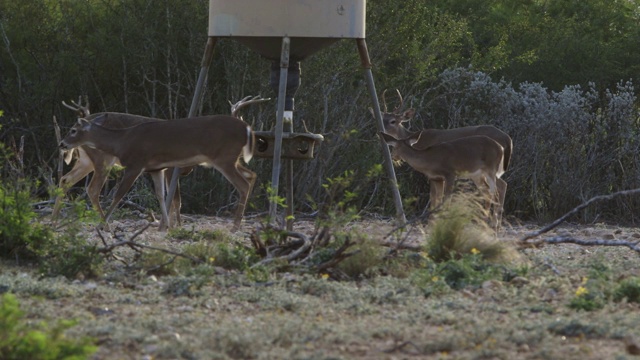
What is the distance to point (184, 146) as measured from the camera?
41.3ft

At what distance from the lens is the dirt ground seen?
19.6 ft

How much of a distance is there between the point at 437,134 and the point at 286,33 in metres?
4.02

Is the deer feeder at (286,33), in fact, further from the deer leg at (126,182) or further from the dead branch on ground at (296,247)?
the dead branch on ground at (296,247)

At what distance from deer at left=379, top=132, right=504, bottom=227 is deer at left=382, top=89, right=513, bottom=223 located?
0.59ft

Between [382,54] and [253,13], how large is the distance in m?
5.00

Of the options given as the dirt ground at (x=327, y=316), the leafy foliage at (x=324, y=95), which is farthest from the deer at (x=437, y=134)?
the dirt ground at (x=327, y=316)

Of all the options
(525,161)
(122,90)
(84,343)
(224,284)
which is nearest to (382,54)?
(525,161)

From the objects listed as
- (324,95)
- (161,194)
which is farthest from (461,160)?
(161,194)

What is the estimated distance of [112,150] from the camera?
12.9 m

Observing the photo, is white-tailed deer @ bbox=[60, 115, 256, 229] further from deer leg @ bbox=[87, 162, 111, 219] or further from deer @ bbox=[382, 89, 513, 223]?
deer @ bbox=[382, 89, 513, 223]

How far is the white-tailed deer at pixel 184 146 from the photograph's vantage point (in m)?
12.6

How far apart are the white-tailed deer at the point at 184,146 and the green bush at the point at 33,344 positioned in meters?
7.05

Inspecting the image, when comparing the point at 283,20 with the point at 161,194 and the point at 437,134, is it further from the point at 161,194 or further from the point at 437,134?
the point at 437,134

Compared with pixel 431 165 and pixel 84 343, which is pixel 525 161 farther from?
pixel 84 343
